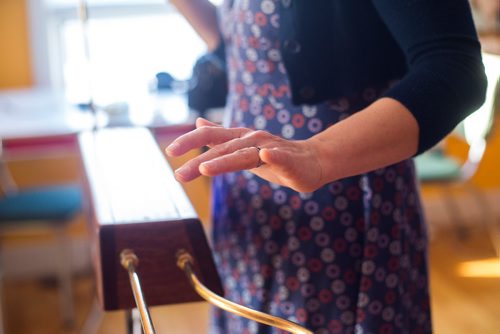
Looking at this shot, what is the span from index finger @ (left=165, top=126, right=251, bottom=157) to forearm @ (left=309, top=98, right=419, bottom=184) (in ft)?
0.25

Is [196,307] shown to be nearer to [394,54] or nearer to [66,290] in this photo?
[66,290]

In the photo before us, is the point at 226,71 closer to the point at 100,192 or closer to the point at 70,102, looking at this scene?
the point at 100,192

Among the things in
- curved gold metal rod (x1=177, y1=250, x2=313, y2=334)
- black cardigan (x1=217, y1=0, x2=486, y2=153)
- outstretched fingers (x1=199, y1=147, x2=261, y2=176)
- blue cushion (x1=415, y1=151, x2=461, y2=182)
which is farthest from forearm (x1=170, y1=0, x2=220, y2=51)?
blue cushion (x1=415, y1=151, x2=461, y2=182)

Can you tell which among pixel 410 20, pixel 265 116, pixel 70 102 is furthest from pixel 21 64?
pixel 410 20

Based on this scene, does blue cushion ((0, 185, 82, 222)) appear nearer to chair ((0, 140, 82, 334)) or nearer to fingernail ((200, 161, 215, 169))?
chair ((0, 140, 82, 334))

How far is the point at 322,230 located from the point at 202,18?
0.41 meters

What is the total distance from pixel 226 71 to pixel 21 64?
2.27m

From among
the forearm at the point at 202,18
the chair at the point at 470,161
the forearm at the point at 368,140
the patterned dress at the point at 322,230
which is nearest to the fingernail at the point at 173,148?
the forearm at the point at 368,140

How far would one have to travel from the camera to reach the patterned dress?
2.97 ft

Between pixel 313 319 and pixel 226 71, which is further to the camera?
pixel 226 71

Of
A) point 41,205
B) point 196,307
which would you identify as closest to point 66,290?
point 41,205

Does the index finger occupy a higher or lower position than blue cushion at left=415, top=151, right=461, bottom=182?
higher

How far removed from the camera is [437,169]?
10.1 ft

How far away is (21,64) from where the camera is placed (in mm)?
3191
